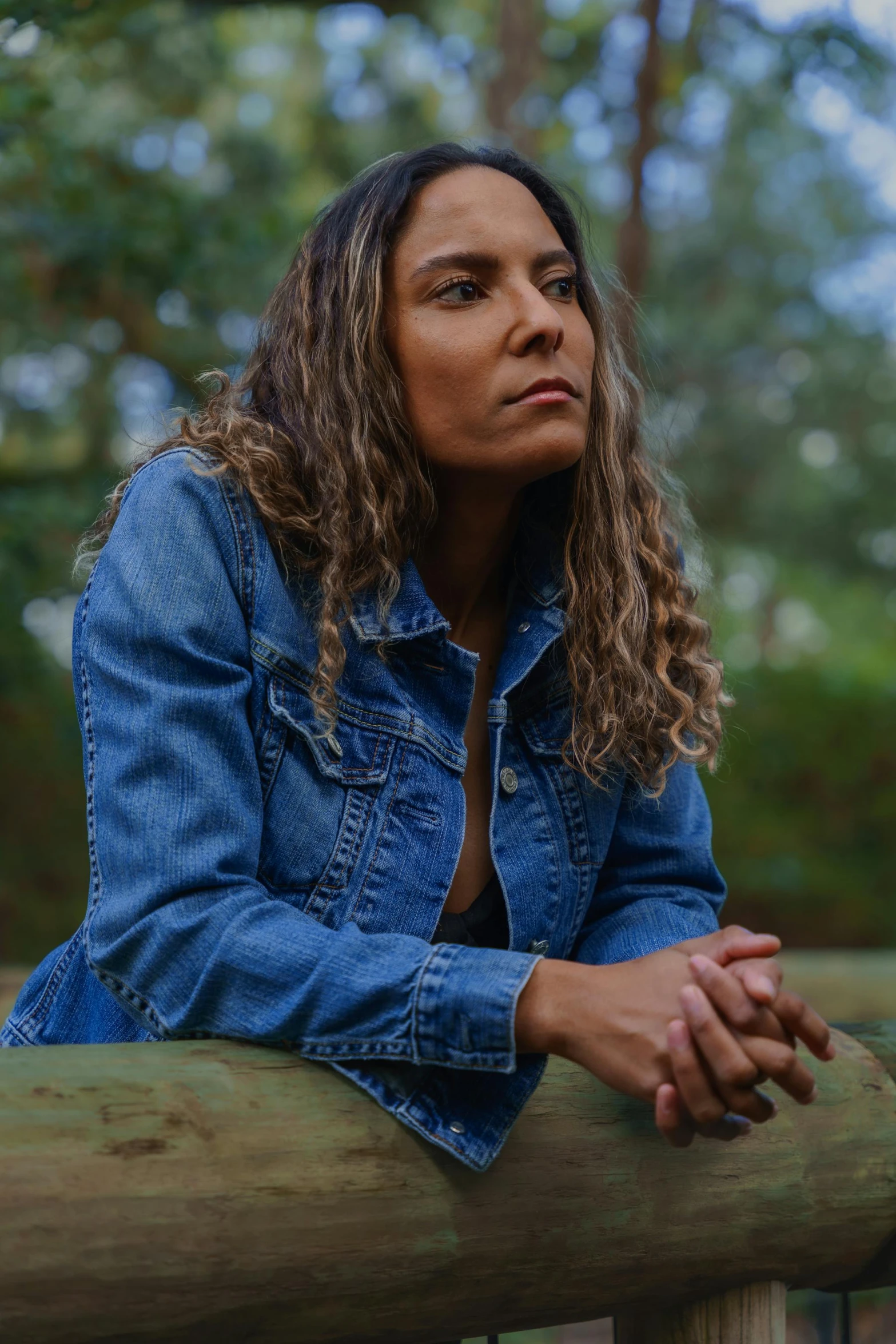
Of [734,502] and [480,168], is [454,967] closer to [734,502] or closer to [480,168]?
[480,168]

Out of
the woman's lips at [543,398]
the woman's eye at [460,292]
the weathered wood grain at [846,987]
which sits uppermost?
the woman's eye at [460,292]

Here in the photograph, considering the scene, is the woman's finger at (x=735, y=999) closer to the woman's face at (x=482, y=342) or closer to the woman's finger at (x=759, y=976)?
the woman's finger at (x=759, y=976)

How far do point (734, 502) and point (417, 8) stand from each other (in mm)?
8263

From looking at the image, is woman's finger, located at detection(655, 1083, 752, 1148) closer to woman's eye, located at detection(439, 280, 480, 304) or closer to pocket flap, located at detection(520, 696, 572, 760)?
pocket flap, located at detection(520, 696, 572, 760)

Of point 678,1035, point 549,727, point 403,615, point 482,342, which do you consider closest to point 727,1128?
point 678,1035

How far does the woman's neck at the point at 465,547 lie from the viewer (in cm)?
203

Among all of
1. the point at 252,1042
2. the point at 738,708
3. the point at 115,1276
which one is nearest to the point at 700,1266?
the point at 252,1042

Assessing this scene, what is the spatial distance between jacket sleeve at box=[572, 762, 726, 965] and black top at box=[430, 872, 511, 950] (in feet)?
0.53

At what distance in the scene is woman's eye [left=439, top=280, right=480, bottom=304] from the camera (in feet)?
6.33

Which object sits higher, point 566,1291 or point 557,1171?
point 557,1171

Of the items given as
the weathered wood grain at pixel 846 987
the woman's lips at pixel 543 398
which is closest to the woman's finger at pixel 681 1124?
the woman's lips at pixel 543 398

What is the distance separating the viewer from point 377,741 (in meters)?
1.78

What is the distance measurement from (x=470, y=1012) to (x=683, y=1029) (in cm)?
24

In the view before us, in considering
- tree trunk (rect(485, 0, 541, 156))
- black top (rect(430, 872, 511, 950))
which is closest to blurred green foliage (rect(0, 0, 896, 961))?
tree trunk (rect(485, 0, 541, 156))
